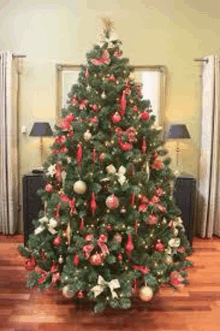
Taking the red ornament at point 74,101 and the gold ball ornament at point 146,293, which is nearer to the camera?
the gold ball ornament at point 146,293

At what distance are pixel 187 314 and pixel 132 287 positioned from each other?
49 centimetres

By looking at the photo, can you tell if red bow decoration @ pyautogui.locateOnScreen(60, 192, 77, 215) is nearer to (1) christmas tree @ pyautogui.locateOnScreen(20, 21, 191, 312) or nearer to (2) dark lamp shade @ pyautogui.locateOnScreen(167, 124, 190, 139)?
(1) christmas tree @ pyautogui.locateOnScreen(20, 21, 191, 312)

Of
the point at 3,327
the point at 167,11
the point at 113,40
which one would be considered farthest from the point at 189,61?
the point at 3,327

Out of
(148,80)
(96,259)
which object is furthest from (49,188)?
(148,80)

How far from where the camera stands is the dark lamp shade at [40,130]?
382cm

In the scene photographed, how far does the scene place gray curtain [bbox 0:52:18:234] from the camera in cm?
399

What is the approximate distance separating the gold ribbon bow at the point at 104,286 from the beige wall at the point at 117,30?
8.09ft

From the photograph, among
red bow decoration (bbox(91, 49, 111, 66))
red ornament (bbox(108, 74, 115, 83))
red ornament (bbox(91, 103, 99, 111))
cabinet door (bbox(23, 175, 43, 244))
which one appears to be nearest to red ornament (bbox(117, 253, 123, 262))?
red ornament (bbox(91, 103, 99, 111))

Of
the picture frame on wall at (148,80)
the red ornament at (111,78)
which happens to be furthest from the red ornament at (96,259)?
the picture frame on wall at (148,80)

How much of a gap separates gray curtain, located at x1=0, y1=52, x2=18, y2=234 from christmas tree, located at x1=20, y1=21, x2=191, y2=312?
161 centimetres

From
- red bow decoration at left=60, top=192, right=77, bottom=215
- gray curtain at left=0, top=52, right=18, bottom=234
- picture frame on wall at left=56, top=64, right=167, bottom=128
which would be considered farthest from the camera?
picture frame on wall at left=56, top=64, right=167, bottom=128

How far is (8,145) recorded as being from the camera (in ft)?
13.3

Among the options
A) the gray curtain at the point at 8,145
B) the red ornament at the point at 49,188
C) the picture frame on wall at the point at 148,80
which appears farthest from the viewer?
the picture frame on wall at the point at 148,80

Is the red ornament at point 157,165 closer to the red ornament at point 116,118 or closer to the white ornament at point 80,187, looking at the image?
the red ornament at point 116,118
